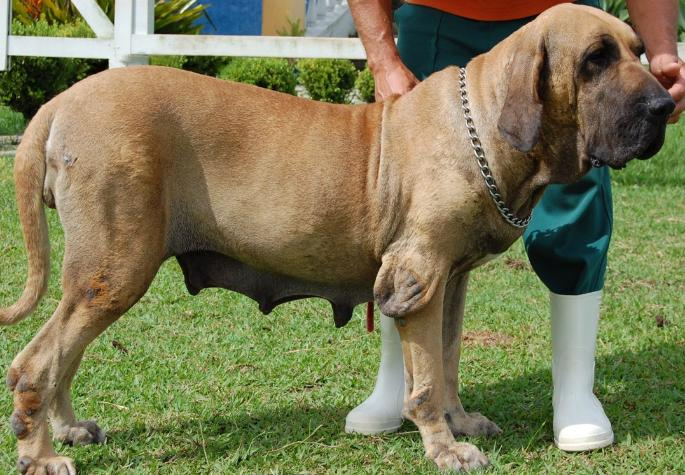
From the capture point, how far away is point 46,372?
3469 mm

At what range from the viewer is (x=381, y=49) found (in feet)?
13.0

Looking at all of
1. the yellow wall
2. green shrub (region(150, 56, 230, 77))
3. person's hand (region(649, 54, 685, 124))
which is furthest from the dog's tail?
the yellow wall

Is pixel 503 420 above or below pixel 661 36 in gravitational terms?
below

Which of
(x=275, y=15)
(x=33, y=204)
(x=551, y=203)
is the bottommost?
(x=275, y=15)

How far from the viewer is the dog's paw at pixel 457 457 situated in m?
3.68

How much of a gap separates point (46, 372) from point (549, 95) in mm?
2043

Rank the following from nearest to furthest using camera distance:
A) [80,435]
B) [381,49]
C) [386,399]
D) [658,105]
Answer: [658,105], [80,435], [381,49], [386,399]

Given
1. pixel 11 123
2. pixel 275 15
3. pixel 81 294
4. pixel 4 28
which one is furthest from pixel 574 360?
pixel 275 15

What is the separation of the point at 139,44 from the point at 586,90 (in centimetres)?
627

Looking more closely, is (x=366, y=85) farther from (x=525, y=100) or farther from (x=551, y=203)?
(x=525, y=100)

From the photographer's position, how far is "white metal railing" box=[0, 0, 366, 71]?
8.74 metres

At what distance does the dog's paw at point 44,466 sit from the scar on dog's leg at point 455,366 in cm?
156

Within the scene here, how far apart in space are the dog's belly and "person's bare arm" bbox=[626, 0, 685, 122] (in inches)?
58.2

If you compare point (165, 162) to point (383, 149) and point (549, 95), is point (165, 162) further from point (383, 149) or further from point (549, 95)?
point (549, 95)
